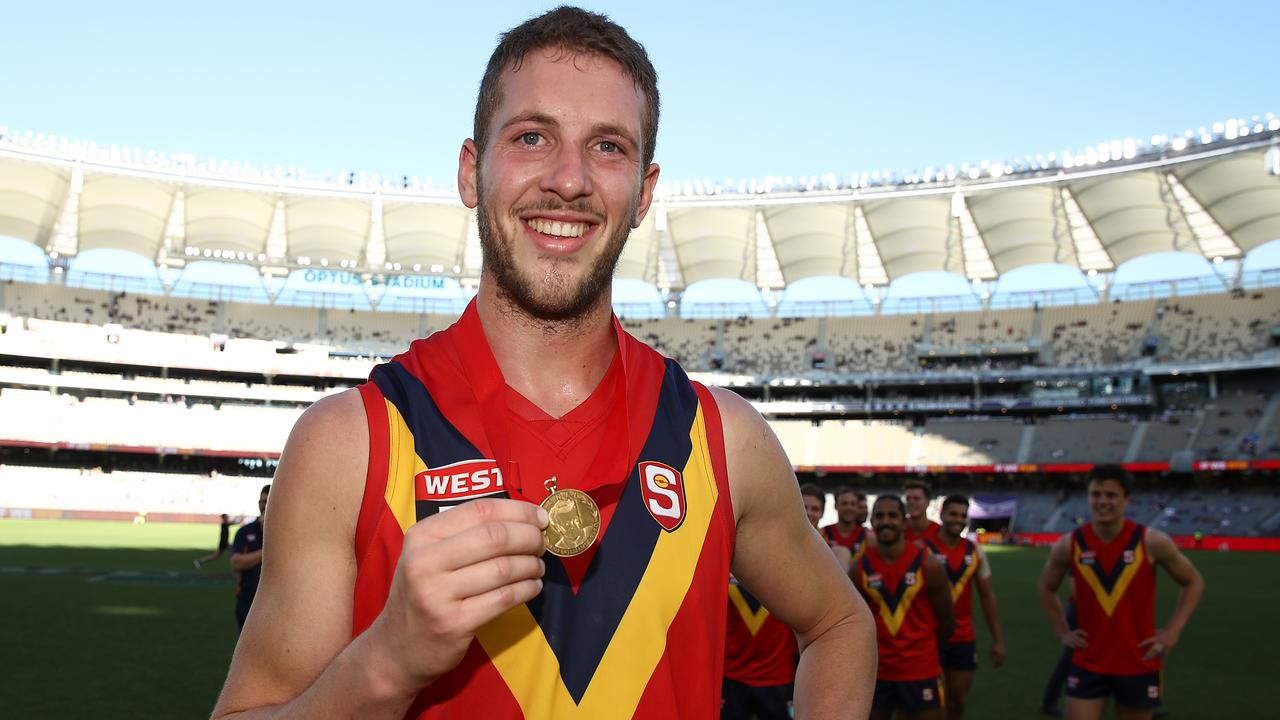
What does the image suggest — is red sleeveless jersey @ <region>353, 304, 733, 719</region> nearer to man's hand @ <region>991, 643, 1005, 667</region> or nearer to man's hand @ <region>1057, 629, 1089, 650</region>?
man's hand @ <region>1057, 629, 1089, 650</region>

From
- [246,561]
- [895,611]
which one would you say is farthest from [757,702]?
[246,561]

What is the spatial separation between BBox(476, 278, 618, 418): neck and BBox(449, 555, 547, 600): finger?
643 millimetres

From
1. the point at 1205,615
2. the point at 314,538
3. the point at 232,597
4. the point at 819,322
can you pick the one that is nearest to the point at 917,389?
the point at 819,322

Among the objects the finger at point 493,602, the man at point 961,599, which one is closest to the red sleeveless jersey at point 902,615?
the man at point 961,599

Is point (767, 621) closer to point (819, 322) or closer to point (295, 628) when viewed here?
point (295, 628)

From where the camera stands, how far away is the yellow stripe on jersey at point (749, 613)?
7.84 m

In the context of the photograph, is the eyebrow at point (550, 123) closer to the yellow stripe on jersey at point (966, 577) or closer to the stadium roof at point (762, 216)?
the yellow stripe on jersey at point (966, 577)

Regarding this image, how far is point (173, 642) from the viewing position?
12.8 m

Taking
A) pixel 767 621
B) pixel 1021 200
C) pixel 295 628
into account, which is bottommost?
pixel 767 621

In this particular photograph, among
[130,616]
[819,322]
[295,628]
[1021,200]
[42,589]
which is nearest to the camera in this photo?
[295,628]

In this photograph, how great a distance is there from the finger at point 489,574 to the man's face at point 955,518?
9.75 m

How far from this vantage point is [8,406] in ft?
161

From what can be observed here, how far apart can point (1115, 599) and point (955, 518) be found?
2.78 metres

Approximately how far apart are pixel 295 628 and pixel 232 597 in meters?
18.4
